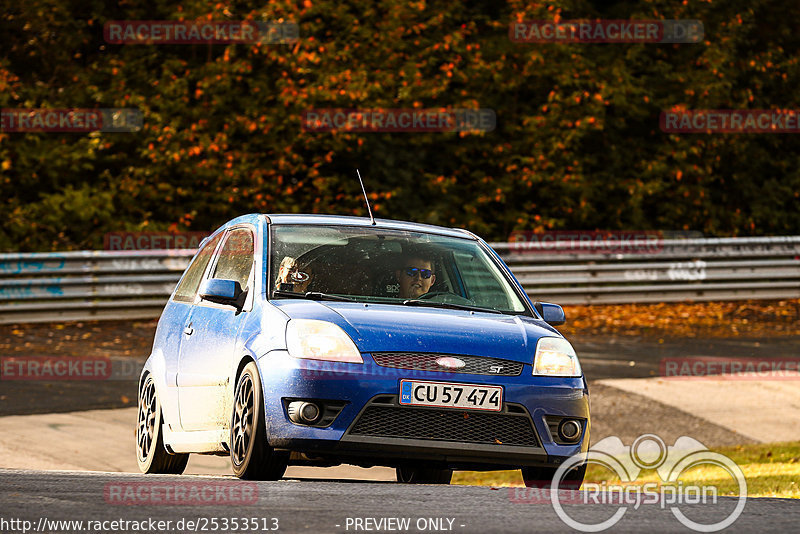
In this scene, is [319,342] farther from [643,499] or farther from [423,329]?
[643,499]

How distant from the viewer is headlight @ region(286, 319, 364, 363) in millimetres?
6742

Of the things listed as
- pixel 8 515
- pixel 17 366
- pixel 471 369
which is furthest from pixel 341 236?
pixel 17 366

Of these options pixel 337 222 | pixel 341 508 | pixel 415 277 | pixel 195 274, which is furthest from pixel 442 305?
pixel 195 274

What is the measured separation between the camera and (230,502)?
236 inches

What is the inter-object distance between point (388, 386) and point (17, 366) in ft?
30.8

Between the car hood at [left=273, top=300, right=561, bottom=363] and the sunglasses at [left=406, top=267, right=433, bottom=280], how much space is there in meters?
0.52

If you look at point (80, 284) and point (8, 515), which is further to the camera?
point (80, 284)

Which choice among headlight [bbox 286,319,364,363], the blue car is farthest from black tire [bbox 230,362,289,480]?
headlight [bbox 286,319,364,363]

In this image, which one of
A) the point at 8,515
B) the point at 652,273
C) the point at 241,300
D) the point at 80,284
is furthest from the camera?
the point at 652,273

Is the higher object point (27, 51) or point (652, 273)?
point (27, 51)

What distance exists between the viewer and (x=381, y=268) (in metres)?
7.79

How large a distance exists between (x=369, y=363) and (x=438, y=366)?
1.13 feet

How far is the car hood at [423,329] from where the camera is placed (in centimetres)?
680

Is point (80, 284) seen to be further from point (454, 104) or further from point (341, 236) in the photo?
point (341, 236)
